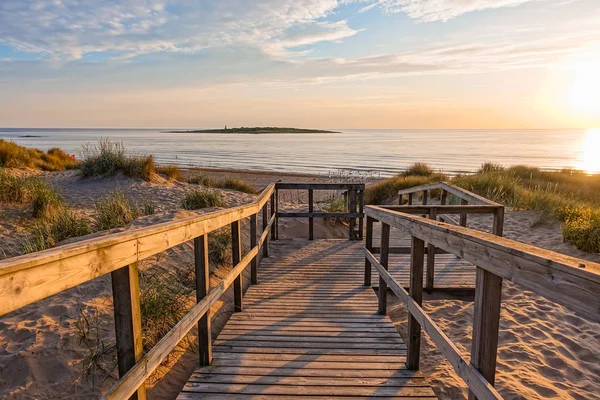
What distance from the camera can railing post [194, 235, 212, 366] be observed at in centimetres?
312

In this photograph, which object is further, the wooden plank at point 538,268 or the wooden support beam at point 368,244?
the wooden support beam at point 368,244

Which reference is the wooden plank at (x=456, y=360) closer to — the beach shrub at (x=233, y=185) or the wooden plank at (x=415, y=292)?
the wooden plank at (x=415, y=292)

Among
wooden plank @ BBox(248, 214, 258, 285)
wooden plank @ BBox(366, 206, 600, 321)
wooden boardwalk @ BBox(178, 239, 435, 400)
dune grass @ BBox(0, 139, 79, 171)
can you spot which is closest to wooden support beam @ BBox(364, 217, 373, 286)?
wooden boardwalk @ BBox(178, 239, 435, 400)

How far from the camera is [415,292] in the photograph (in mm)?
3299

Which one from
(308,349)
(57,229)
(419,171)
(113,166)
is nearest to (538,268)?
(308,349)

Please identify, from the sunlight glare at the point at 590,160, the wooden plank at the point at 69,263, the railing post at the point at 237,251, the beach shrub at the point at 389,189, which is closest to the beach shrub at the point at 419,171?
the beach shrub at the point at 389,189

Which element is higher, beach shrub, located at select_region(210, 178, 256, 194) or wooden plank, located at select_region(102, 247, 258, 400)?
wooden plank, located at select_region(102, 247, 258, 400)

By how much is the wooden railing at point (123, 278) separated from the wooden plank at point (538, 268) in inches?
69.6

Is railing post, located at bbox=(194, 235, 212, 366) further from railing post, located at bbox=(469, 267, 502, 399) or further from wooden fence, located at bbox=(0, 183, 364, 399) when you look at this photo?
railing post, located at bbox=(469, 267, 502, 399)

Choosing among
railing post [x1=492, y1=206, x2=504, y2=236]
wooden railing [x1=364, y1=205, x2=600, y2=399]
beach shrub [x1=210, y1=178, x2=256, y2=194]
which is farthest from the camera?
beach shrub [x1=210, y1=178, x2=256, y2=194]

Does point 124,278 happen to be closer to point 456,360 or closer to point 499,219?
point 456,360

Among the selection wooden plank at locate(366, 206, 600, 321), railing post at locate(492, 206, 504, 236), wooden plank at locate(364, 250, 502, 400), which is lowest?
wooden plank at locate(364, 250, 502, 400)

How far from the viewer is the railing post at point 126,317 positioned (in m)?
1.96

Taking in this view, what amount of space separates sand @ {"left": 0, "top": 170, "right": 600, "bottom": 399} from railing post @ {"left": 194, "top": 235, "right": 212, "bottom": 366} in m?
0.33
